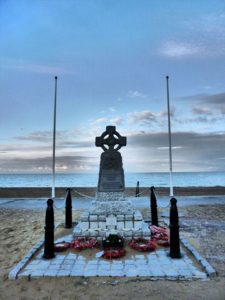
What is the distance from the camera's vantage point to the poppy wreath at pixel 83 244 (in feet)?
22.6

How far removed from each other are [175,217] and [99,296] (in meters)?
2.61

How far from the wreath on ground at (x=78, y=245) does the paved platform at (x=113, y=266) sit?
0.65 feet

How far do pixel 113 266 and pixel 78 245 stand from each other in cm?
146

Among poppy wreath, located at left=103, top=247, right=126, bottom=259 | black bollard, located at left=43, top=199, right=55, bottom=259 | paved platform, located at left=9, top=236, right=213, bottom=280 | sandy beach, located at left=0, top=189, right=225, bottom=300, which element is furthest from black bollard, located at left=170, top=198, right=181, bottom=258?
black bollard, located at left=43, top=199, right=55, bottom=259

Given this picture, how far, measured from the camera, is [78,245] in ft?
22.7

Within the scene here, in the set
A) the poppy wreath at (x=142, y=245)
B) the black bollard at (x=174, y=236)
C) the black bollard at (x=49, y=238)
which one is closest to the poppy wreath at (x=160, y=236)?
the poppy wreath at (x=142, y=245)

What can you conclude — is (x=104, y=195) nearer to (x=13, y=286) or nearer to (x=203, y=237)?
(x=203, y=237)

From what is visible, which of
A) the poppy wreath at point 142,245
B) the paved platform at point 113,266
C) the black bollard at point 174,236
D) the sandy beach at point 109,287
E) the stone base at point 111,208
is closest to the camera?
the sandy beach at point 109,287

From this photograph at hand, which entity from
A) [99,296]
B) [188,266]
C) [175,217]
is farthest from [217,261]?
[99,296]

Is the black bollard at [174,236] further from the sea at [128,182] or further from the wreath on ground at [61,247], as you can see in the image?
the sea at [128,182]

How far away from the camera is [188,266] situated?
18.6 ft

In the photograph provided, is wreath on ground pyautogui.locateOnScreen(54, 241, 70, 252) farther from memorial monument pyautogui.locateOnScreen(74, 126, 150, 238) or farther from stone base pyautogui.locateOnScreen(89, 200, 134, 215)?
stone base pyautogui.locateOnScreen(89, 200, 134, 215)

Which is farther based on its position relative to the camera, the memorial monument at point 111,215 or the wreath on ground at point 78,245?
the memorial monument at point 111,215

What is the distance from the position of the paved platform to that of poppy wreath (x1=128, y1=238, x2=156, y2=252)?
5.8 inches
